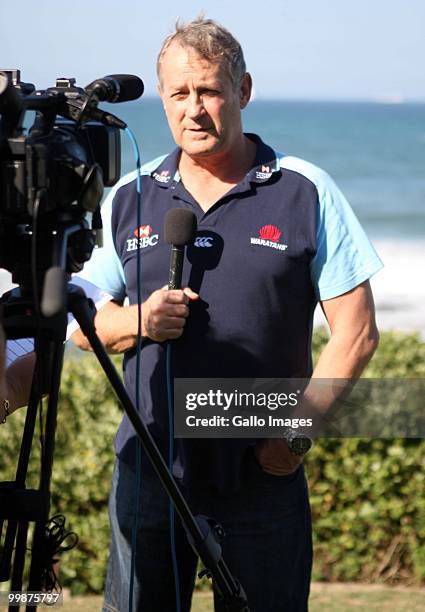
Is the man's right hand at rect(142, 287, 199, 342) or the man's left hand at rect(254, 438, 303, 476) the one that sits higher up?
the man's right hand at rect(142, 287, 199, 342)

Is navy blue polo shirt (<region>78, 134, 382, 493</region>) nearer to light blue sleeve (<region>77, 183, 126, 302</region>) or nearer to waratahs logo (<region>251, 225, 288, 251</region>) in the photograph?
waratahs logo (<region>251, 225, 288, 251</region>)

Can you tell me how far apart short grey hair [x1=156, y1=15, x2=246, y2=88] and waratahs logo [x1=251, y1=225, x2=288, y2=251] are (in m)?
0.42

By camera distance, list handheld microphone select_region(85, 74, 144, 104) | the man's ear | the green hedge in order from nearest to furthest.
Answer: handheld microphone select_region(85, 74, 144, 104) → the man's ear → the green hedge

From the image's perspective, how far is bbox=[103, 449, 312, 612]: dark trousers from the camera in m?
2.76

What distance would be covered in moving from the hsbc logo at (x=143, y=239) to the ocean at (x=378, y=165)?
17.6ft

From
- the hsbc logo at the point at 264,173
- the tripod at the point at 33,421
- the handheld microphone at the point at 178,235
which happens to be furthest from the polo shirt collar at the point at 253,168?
the tripod at the point at 33,421

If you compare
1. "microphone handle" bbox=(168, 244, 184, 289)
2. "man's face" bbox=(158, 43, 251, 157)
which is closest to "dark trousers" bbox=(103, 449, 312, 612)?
"microphone handle" bbox=(168, 244, 184, 289)

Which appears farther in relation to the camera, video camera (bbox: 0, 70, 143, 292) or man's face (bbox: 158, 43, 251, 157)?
man's face (bbox: 158, 43, 251, 157)

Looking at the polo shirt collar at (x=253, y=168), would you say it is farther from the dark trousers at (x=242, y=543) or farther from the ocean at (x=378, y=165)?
the ocean at (x=378, y=165)

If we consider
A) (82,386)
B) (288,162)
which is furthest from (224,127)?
(82,386)

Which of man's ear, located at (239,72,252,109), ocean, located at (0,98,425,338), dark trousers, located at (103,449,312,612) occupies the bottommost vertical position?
dark trousers, located at (103,449,312,612)

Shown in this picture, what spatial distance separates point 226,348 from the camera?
2779 millimetres

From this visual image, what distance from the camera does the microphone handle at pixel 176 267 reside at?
266 cm

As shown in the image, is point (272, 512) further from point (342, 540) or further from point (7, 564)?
point (342, 540)
